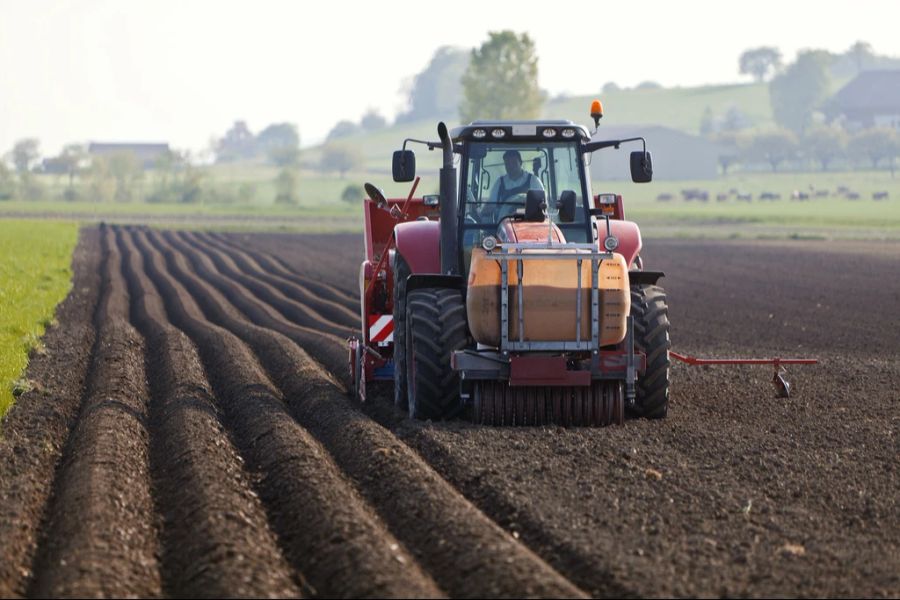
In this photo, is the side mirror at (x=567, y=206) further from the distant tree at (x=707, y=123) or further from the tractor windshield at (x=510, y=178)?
the distant tree at (x=707, y=123)

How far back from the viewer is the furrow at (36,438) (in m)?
7.55

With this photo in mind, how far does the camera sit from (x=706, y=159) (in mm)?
114250

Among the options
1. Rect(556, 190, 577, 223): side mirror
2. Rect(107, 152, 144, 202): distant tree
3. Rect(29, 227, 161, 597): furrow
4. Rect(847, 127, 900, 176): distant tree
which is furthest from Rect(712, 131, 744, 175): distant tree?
Rect(29, 227, 161, 597): furrow

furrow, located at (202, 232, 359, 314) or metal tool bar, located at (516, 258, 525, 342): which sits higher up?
metal tool bar, located at (516, 258, 525, 342)

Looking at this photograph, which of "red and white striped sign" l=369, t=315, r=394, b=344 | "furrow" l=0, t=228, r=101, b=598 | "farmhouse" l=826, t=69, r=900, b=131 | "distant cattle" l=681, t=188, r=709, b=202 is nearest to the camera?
"furrow" l=0, t=228, r=101, b=598

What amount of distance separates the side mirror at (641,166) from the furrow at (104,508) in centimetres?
467

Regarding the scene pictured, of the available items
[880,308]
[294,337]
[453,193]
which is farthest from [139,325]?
[880,308]

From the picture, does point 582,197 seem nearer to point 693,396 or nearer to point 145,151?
point 693,396

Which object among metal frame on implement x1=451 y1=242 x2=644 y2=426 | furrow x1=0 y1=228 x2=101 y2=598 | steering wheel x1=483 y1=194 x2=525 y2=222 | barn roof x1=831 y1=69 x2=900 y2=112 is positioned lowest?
furrow x1=0 y1=228 x2=101 y2=598

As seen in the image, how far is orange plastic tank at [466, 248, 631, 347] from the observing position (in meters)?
11.0

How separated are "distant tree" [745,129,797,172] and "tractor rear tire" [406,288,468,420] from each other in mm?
113666

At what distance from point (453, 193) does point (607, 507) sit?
434 cm

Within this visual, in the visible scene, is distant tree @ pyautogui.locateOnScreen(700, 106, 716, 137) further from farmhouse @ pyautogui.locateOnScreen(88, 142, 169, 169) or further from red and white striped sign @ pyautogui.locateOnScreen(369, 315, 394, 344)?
red and white striped sign @ pyautogui.locateOnScreen(369, 315, 394, 344)

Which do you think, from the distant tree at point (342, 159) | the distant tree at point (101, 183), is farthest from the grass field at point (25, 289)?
the distant tree at point (342, 159)
